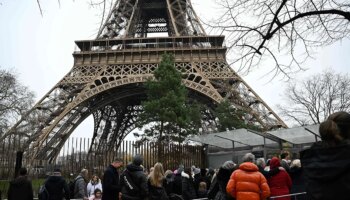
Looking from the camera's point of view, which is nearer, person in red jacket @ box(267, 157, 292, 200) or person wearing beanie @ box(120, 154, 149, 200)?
person wearing beanie @ box(120, 154, 149, 200)

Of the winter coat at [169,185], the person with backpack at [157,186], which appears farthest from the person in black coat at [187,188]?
the person with backpack at [157,186]

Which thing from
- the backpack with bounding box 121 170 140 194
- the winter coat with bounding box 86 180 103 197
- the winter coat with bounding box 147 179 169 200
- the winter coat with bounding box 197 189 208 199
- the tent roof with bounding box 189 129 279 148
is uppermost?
the tent roof with bounding box 189 129 279 148

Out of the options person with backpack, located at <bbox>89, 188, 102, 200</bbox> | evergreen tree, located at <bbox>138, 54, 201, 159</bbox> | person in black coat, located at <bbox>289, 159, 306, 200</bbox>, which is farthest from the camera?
evergreen tree, located at <bbox>138, 54, 201, 159</bbox>

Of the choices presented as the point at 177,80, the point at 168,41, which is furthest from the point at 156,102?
the point at 168,41

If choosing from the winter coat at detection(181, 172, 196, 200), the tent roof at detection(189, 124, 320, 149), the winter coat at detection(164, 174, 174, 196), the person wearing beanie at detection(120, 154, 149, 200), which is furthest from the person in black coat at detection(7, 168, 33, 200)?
the tent roof at detection(189, 124, 320, 149)

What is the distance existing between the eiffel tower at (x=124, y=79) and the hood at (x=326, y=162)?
70.1ft

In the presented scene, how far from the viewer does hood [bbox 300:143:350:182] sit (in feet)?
8.25

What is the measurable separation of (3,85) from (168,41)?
14177 millimetres

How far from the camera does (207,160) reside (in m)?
15.5

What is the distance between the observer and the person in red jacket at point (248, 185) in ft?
16.8

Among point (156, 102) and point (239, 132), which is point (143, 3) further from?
point (239, 132)

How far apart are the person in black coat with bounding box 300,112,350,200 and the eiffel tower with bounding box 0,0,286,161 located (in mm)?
21392

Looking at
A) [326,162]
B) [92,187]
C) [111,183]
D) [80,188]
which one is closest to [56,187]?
[80,188]

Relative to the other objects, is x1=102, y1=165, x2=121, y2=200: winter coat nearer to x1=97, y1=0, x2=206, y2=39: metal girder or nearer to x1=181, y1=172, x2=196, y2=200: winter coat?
x1=181, y1=172, x2=196, y2=200: winter coat
